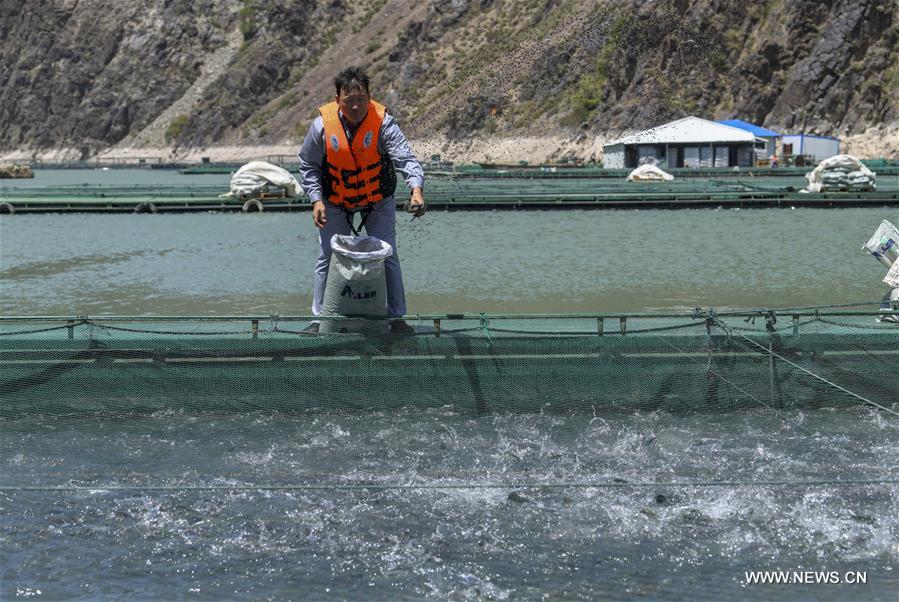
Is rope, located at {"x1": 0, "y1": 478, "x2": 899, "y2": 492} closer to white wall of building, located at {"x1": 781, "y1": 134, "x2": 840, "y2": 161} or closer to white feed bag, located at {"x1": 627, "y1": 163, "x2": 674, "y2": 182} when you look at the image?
white feed bag, located at {"x1": 627, "y1": 163, "x2": 674, "y2": 182}

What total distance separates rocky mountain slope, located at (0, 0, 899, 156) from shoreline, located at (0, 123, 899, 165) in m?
0.83

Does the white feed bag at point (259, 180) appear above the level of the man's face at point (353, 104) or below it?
below

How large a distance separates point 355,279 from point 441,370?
3.39ft

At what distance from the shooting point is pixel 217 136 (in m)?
125

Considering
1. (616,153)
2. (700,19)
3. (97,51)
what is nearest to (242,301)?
(616,153)

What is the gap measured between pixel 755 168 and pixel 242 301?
50.6 meters

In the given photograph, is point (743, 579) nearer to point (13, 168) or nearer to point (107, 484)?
point (107, 484)

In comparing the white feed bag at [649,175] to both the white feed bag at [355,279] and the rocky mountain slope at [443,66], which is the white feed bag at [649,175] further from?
the white feed bag at [355,279]

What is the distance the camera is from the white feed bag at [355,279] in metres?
9.64

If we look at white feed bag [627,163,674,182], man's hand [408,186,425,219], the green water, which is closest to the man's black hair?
man's hand [408,186,425,219]

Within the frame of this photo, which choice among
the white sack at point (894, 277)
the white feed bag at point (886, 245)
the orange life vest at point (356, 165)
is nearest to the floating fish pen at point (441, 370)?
the orange life vest at point (356, 165)

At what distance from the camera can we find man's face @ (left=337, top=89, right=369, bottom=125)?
9469 millimetres

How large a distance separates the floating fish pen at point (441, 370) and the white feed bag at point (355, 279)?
0.33 meters

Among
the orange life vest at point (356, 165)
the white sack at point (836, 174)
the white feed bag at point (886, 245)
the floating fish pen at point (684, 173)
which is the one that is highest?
the orange life vest at point (356, 165)
